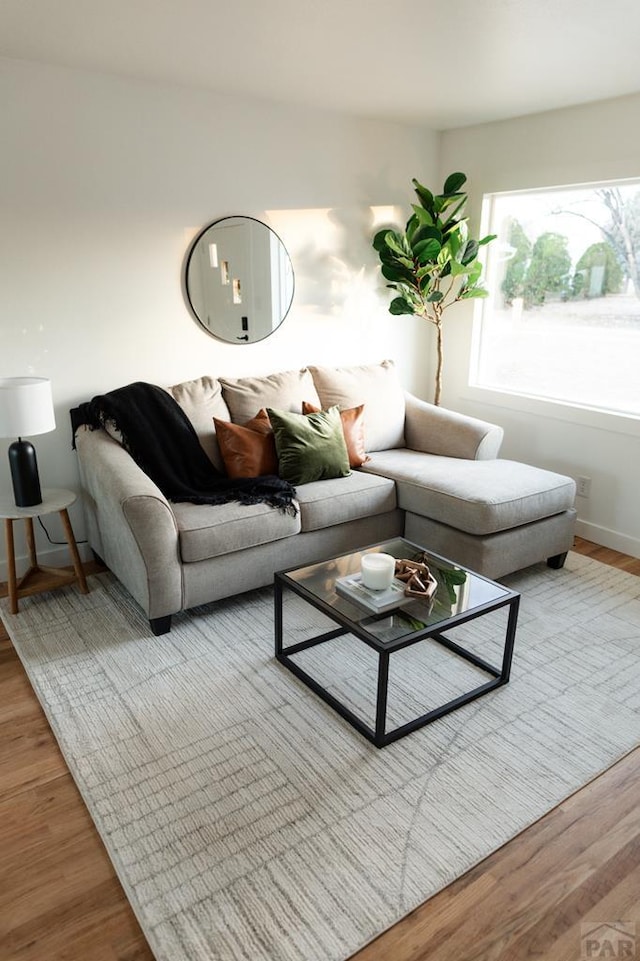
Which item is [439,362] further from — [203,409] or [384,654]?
[384,654]

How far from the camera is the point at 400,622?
2.20 metres

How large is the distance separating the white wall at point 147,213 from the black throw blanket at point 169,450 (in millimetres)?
Result: 268

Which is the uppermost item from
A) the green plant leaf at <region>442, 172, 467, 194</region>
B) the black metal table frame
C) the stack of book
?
the green plant leaf at <region>442, 172, 467, 194</region>

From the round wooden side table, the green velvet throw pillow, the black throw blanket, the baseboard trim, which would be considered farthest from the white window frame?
the round wooden side table

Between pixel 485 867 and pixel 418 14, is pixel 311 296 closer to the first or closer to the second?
pixel 418 14

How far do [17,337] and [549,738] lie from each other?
2844 mm

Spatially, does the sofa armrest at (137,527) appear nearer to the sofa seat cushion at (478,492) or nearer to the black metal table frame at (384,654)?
the black metal table frame at (384,654)

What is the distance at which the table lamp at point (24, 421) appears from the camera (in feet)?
8.90

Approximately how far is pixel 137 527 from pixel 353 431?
1.44 metres

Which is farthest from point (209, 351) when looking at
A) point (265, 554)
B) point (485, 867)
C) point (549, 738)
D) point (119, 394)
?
point (485, 867)

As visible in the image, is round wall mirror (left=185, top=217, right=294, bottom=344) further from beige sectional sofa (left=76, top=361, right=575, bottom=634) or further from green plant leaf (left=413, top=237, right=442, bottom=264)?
green plant leaf (left=413, top=237, right=442, bottom=264)

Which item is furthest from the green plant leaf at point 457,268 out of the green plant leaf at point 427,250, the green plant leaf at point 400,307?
the green plant leaf at point 400,307

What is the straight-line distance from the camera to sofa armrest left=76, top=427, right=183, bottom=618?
261cm

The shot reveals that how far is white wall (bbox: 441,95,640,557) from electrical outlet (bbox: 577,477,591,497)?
0.03 metres
